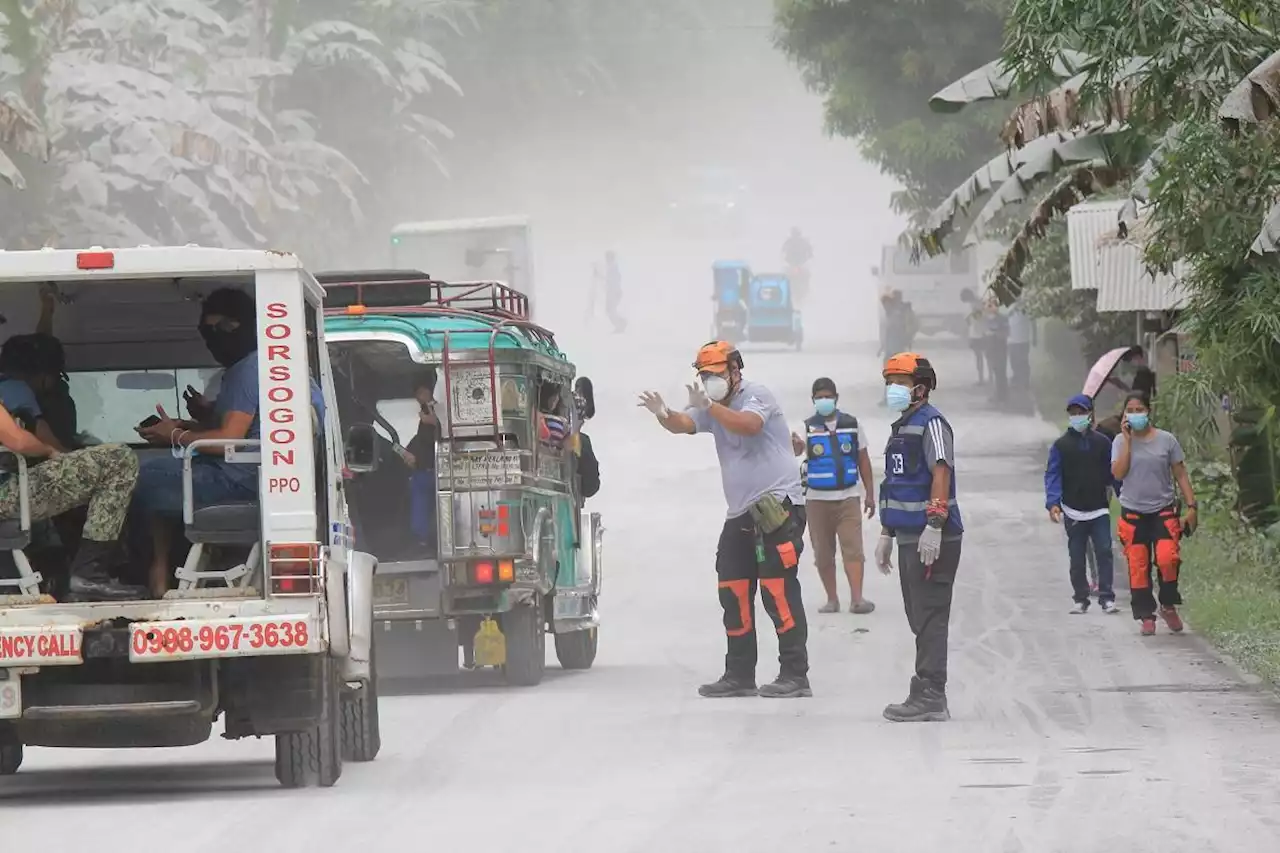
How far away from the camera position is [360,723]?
12.5 m

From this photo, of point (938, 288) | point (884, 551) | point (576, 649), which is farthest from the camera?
point (938, 288)

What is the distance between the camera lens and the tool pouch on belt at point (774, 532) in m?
14.7

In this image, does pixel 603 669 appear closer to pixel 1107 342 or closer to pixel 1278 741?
pixel 1278 741

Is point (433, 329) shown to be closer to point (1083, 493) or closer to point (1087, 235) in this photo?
point (1083, 493)

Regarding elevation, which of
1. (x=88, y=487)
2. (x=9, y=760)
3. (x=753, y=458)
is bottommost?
(x=9, y=760)

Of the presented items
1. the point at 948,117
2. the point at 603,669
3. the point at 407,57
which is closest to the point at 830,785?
the point at 603,669

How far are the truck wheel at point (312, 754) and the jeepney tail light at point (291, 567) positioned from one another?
66 centimetres

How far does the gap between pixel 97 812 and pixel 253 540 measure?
1.28m

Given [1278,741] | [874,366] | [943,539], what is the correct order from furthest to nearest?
[874,366] → [943,539] → [1278,741]

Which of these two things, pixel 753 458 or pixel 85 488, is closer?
pixel 85 488

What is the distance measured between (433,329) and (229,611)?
5.03m

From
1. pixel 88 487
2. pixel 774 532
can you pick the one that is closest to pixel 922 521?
pixel 774 532

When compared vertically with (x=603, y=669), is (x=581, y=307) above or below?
above

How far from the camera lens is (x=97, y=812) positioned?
10906mm
